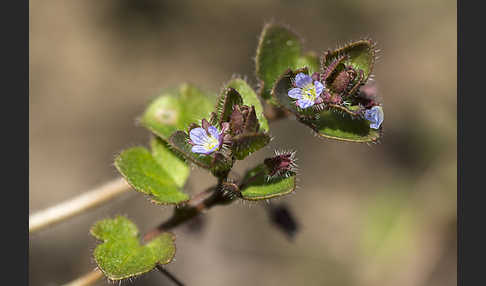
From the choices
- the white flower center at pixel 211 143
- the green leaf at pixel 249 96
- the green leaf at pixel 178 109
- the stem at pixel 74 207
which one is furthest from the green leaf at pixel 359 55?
the stem at pixel 74 207

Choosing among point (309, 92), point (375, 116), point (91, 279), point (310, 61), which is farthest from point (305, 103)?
point (91, 279)

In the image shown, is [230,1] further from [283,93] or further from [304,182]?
[283,93]

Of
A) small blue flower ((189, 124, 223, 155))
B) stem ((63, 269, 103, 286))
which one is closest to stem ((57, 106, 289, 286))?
stem ((63, 269, 103, 286))

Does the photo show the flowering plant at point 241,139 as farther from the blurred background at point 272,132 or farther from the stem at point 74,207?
the blurred background at point 272,132

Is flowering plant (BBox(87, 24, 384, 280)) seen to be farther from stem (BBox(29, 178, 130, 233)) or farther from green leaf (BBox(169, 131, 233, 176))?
stem (BBox(29, 178, 130, 233))

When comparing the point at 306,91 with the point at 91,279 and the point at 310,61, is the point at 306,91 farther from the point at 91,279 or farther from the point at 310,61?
the point at 91,279

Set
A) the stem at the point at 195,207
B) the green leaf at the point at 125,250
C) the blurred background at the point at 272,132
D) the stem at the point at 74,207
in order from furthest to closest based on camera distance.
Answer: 1. the blurred background at the point at 272,132
2. the stem at the point at 74,207
3. the stem at the point at 195,207
4. the green leaf at the point at 125,250
